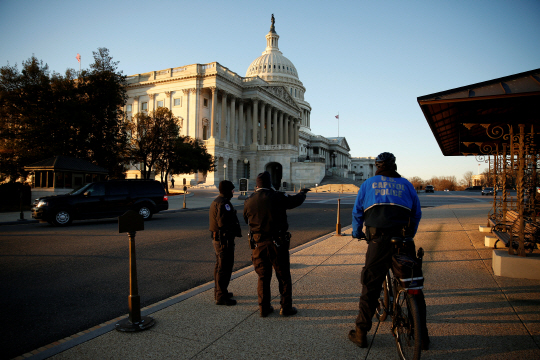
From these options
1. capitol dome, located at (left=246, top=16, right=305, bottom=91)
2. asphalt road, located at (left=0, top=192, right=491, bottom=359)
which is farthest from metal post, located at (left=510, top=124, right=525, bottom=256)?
capitol dome, located at (left=246, top=16, right=305, bottom=91)

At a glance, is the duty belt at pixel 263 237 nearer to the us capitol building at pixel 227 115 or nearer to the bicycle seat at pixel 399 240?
the bicycle seat at pixel 399 240

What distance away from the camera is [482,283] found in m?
6.08

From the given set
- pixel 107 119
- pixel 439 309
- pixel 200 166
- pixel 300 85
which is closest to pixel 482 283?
pixel 439 309

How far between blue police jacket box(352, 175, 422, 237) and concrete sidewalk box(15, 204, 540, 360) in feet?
4.39

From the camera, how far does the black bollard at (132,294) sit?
4340mm

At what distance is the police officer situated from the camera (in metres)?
4.57

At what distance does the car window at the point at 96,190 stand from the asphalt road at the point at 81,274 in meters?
3.06

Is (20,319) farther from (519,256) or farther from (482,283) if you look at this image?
(519,256)

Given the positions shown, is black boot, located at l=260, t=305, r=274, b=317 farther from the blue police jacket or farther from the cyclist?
the blue police jacket

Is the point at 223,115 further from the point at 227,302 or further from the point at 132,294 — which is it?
the point at 132,294

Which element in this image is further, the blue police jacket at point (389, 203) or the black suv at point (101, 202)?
the black suv at point (101, 202)

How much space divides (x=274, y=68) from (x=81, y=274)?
115m

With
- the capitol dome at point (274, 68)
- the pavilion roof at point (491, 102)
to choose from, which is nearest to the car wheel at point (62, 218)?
the pavilion roof at point (491, 102)

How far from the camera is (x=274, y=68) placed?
116 meters
